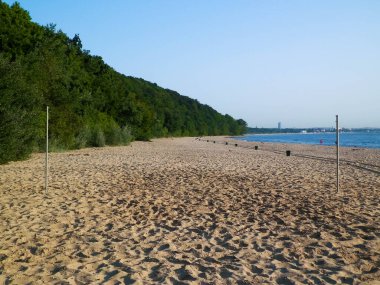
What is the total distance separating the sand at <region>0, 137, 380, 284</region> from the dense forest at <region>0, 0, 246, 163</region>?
23.8 feet

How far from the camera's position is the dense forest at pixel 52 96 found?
56.1 ft

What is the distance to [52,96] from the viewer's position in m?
27.3

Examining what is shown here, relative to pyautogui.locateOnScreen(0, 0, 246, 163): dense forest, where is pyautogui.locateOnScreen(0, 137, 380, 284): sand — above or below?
below

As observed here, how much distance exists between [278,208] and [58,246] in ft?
16.4

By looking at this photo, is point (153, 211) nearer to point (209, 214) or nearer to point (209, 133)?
point (209, 214)

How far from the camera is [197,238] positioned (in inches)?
241

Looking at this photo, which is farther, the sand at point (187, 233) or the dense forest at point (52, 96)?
the dense forest at point (52, 96)

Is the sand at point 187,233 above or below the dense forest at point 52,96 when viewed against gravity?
below

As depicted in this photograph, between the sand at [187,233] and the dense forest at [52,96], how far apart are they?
23.8ft

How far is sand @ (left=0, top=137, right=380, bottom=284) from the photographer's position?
4.63 m

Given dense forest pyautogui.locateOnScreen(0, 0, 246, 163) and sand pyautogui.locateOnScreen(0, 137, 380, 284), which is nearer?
sand pyautogui.locateOnScreen(0, 137, 380, 284)

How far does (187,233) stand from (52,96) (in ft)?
78.7

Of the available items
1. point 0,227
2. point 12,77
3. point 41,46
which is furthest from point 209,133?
point 0,227

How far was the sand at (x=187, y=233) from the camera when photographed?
4629 mm
